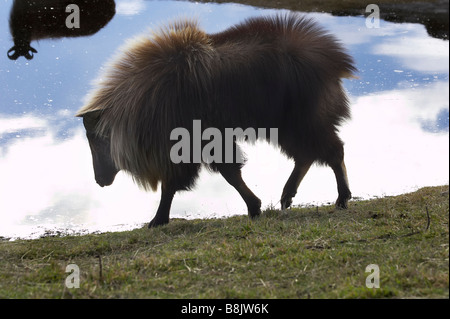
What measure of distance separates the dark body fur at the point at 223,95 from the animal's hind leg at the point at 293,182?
0.07ft

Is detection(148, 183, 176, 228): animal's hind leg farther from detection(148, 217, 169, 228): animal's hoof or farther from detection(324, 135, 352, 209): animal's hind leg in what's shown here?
detection(324, 135, 352, 209): animal's hind leg

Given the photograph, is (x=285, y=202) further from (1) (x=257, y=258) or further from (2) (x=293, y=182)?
(1) (x=257, y=258)

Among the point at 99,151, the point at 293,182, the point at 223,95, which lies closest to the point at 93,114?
the point at 99,151

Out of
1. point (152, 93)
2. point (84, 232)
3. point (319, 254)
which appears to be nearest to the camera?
point (319, 254)

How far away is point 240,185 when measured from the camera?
245 inches

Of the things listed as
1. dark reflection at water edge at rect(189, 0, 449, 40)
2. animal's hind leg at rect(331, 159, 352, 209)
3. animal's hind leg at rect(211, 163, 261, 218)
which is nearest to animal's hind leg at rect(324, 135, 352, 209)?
animal's hind leg at rect(331, 159, 352, 209)

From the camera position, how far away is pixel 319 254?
4453mm

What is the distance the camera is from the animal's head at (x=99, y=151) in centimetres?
640

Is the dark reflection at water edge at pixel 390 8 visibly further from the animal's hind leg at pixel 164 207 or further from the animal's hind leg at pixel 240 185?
the animal's hind leg at pixel 164 207

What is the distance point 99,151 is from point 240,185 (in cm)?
161

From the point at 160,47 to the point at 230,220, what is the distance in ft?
Result: 6.44

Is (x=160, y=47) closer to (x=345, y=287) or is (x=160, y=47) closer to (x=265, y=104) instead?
(x=265, y=104)

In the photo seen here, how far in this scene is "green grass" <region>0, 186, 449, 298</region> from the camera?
3.76 m
